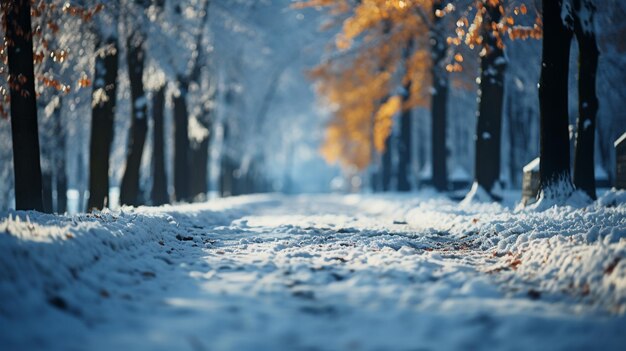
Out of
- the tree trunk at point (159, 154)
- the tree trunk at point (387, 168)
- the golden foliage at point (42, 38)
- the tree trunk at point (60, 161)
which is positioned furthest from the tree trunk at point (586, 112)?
the tree trunk at point (387, 168)

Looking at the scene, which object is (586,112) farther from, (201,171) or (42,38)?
(201,171)

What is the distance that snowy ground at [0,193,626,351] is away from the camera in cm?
366

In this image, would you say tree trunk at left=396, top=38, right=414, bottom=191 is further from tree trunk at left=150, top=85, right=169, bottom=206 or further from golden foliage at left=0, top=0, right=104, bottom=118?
golden foliage at left=0, top=0, right=104, bottom=118


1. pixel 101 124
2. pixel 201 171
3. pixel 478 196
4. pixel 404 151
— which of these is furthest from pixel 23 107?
pixel 404 151

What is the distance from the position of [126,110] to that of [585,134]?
17825mm

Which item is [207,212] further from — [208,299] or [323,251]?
[208,299]

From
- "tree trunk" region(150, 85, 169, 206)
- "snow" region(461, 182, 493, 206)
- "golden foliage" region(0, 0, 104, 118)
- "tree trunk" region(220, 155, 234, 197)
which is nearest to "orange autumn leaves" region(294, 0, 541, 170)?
"snow" region(461, 182, 493, 206)

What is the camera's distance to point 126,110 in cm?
2244

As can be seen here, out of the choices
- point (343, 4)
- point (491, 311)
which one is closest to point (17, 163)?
point (491, 311)

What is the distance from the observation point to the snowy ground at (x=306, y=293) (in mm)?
3660

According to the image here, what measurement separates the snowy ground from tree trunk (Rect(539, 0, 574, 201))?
Answer: 2.63m

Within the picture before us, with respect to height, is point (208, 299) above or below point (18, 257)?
Answer: below

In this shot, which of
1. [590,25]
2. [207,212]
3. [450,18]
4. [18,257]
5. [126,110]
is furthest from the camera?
[126,110]

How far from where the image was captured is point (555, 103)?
10.3 meters
